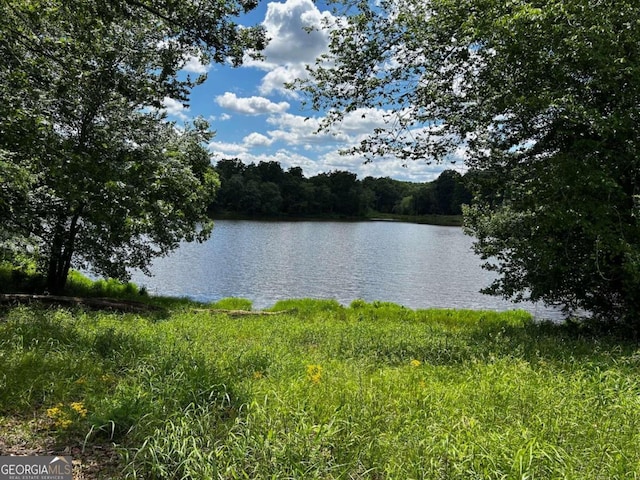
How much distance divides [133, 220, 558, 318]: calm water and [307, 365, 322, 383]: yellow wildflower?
1397 cm

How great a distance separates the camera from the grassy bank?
10.4 feet

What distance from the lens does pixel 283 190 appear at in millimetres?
105688

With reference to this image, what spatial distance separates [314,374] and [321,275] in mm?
22100

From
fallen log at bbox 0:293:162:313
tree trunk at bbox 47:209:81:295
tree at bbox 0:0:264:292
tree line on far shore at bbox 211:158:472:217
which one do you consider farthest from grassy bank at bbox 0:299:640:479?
tree line on far shore at bbox 211:158:472:217

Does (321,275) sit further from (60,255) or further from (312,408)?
(312,408)

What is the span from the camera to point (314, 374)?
5.05 m

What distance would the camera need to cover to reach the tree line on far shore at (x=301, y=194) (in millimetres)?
91562

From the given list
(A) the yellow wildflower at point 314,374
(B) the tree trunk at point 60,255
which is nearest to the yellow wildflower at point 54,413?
(A) the yellow wildflower at point 314,374

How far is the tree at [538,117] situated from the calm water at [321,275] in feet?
27.3

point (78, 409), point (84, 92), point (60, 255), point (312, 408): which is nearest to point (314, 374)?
point (312, 408)

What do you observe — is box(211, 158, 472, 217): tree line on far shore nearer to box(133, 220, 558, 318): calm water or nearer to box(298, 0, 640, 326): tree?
box(133, 220, 558, 318): calm water

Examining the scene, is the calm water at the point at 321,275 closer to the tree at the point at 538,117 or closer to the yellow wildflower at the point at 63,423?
A: the tree at the point at 538,117

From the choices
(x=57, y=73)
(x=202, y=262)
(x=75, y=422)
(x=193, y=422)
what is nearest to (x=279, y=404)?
(x=193, y=422)

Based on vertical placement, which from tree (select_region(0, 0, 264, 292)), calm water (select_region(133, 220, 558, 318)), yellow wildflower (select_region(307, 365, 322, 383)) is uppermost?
tree (select_region(0, 0, 264, 292))
